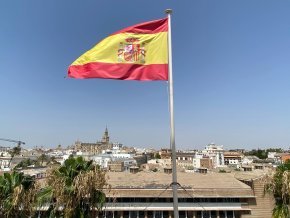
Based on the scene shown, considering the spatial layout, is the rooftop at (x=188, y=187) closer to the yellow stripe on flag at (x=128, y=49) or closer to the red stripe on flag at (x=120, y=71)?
the red stripe on flag at (x=120, y=71)

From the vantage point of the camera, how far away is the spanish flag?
12.6 meters

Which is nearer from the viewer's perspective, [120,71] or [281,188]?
[120,71]

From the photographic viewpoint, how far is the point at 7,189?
66.3ft

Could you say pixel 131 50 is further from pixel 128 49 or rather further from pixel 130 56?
pixel 130 56

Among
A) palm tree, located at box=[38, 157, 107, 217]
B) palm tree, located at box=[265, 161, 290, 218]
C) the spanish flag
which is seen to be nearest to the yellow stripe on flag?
the spanish flag

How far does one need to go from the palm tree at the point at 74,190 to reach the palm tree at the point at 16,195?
953 millimetres

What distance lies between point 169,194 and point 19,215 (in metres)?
23.3

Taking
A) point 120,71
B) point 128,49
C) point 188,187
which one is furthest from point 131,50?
point 188,187

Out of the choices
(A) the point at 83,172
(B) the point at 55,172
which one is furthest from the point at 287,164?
(B) the point at 55,172

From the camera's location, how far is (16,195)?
19.7 m

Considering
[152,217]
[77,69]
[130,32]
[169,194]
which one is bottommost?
[152,217]

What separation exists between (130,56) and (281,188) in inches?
745

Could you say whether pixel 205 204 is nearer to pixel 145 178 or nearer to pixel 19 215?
pixel 145 178

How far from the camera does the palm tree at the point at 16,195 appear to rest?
19.7 meters
